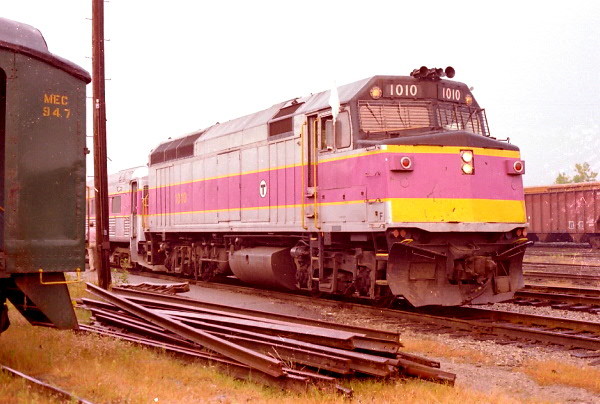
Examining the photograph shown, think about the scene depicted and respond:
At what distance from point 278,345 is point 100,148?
10.0 metres

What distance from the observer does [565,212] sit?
110 ft

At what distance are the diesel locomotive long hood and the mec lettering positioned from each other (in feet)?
18.6

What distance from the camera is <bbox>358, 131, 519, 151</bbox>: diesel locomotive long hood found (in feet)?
37.6

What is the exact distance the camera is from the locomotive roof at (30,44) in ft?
23.1

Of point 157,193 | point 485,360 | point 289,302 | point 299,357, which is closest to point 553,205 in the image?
point 157,193

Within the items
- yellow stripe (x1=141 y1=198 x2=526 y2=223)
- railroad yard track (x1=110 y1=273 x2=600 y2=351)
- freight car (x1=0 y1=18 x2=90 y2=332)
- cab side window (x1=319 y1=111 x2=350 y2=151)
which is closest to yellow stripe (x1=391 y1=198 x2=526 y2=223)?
yellow stripe (x1=141 y1=198 x2=526 y2=223)

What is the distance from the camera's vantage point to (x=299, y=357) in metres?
7.17

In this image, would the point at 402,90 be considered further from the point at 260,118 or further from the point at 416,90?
the point at 260,118

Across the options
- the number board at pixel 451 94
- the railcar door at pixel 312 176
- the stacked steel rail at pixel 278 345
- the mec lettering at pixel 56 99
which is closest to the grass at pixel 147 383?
the stacked steel rail at pixel 278 345

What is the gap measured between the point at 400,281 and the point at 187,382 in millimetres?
5163

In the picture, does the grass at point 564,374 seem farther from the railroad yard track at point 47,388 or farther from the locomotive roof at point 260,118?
the locomotive roof at point 260,118

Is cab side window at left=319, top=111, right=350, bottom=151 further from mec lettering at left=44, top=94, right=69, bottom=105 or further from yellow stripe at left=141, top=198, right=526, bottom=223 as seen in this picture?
mec lettering at left=44, top=94, right=69, bottom=105

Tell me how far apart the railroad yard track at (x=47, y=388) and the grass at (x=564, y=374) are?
4.85 m

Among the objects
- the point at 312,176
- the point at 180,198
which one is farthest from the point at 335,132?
the point at 180,198
